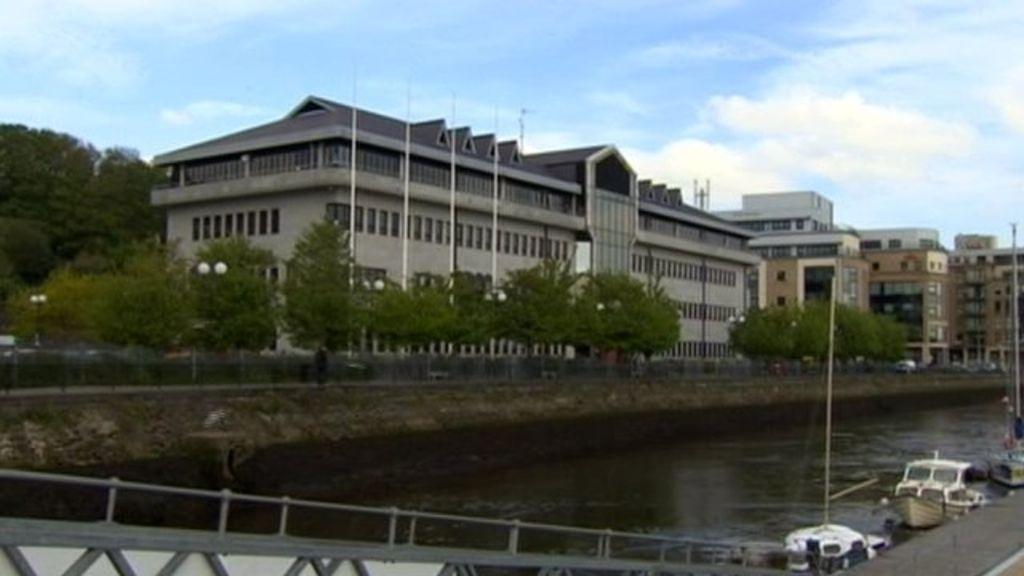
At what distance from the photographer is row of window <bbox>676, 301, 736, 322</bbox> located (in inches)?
4943

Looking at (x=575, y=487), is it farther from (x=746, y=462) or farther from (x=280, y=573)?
(x=280, y=573)

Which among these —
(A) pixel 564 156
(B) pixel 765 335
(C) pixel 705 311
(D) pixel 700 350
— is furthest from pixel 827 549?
(C) pixel 705 311

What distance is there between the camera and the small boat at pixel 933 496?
133ft

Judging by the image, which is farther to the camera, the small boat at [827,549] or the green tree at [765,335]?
the green tree at [765,335]

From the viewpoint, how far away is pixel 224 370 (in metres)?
51.1

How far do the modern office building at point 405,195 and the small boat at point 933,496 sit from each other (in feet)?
111

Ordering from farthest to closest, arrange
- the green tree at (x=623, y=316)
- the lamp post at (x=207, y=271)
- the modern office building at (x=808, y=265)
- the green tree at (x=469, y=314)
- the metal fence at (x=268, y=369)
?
the modern office building at (x=808, y=265) < the green tree at (x=623, y=316) < the green tree at (x=469, y=314) < the lamp post at (x=207, y=271) < the metal fence at (x=268, y=369)

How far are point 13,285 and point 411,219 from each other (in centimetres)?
3285

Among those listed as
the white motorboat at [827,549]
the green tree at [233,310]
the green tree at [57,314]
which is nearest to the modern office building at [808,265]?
the green tree at [57,314]

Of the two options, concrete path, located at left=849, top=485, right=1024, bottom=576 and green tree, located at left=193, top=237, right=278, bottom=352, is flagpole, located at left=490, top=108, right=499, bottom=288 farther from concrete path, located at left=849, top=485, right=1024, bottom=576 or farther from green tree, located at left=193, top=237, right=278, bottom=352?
concrete path, located at left=849, top=485, right=1024, bottom=576

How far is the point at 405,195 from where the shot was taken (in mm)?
82188

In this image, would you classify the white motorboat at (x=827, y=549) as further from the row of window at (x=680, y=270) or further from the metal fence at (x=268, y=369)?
the row of window at (x=680, y=270)

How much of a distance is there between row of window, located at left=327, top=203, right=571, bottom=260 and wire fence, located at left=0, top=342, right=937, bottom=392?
12.5m

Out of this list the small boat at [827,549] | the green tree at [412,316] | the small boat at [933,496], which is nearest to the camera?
the small boat at [827,549]
